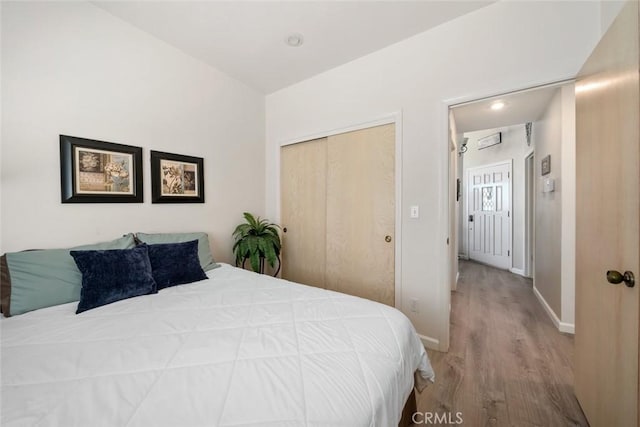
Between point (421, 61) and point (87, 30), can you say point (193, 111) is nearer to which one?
point (87, 30)

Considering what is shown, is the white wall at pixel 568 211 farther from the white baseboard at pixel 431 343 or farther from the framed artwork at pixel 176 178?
the framed artwork at pixel 176 178

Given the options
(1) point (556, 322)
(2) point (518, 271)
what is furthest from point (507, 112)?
(2) point (518, 271)

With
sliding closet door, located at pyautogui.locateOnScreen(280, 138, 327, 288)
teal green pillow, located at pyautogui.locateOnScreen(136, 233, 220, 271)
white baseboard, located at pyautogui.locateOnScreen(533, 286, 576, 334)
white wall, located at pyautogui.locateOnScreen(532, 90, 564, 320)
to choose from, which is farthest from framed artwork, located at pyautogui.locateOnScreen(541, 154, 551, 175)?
teal green pillow, located at pyautogui.locateOnScreen(136, 233, 220, 271)

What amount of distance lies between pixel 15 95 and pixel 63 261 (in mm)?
1060

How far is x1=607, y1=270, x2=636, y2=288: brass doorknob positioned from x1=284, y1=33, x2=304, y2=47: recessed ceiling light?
254 cm

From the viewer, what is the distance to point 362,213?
96.2 inches

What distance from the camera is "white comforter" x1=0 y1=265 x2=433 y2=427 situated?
2.19 feet

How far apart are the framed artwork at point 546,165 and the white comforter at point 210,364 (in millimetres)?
2964

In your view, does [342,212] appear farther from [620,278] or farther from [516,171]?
[516,171]

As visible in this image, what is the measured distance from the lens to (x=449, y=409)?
1449mm

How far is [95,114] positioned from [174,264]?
49.1 inches

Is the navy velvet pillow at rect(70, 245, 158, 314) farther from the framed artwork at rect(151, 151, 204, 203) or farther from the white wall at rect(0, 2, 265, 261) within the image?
the framed artwork at rect(151, 151, 204, 203)

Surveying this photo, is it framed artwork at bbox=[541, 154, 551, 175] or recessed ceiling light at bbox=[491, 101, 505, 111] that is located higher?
recessed ceiling light at bbox=[491, 101, 505, 111]

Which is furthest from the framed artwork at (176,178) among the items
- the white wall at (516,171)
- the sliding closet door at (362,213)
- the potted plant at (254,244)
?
the white wall at (516,171)
